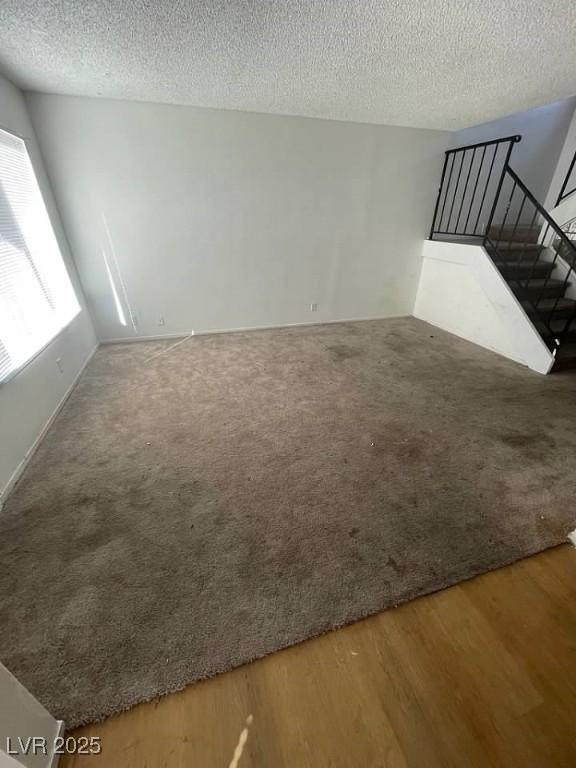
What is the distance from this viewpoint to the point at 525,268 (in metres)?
3.69

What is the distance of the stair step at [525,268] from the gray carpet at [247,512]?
4.50ft

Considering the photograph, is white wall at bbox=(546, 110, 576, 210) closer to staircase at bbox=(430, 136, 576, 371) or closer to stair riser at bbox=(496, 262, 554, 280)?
staircase at bbox=(430, 136, 576, 371)

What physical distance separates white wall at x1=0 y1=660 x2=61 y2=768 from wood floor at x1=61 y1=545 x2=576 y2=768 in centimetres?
12

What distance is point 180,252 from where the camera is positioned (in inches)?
140

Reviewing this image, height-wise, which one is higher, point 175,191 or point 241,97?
point 241,97

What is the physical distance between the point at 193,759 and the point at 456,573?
3.80 feet

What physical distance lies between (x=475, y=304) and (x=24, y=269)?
4.51 m

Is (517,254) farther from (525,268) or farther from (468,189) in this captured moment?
(468,189)

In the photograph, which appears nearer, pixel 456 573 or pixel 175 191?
pixel 456 573

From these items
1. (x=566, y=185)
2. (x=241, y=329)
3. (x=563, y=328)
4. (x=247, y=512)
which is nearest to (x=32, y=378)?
(x=247, y=512)

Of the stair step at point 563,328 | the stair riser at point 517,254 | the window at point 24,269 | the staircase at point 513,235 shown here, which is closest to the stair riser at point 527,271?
the staircase at point 513,235

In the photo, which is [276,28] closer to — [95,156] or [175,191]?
[175,191]

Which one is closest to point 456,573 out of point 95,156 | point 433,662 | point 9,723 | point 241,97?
point 433,662

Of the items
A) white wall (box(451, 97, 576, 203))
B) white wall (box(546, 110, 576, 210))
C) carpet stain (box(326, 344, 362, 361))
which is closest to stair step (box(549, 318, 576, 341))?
white wall (box(546, 110, 576, 210))
